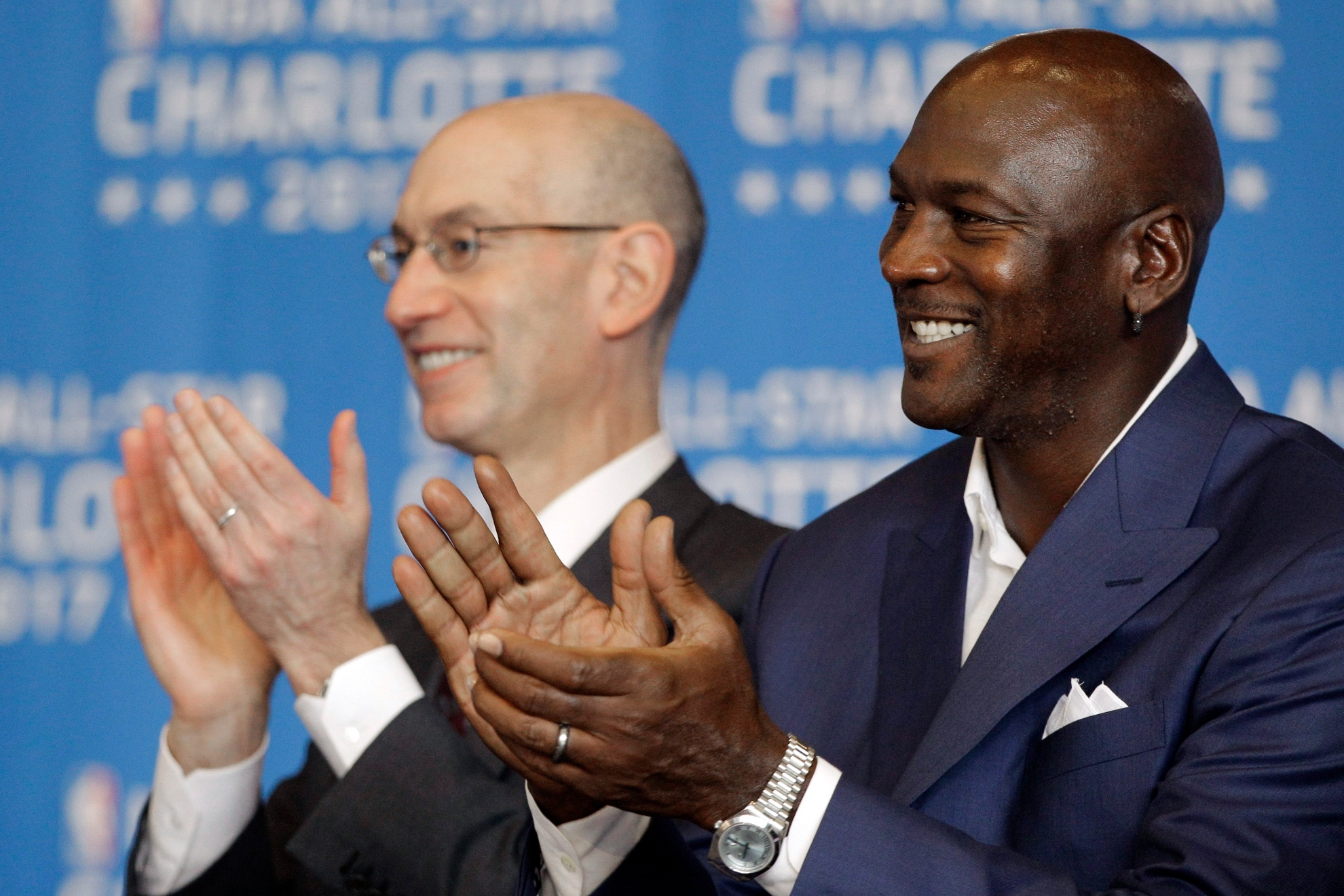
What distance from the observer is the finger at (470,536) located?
4.15 feet

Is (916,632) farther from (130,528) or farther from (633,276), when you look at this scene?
(130,528)

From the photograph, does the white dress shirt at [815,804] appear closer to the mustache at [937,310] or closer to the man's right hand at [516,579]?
the man's right hand at [516,579]

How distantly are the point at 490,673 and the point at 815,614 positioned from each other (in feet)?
2.00

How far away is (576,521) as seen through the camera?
2127mm

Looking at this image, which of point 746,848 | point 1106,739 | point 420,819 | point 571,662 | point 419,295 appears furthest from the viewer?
point 419,295

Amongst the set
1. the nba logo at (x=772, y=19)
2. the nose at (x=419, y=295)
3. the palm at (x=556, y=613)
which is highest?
the nba logo at (x=772, y=19)

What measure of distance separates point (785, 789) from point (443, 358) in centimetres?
120

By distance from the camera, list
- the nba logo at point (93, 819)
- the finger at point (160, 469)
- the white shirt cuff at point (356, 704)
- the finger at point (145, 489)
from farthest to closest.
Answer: the nba logo at point (93, 819) → the finger at point (145, 489) → the finger at point (160, 469) → the white shirt cuff at point (356, 704)

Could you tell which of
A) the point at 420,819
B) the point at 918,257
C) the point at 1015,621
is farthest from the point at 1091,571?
the point at 420,819

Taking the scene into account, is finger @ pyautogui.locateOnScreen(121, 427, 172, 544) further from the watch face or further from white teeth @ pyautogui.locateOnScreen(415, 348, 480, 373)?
the watch face

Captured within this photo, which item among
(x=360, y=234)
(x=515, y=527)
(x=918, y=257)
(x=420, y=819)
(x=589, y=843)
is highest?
(x=918, y=257)

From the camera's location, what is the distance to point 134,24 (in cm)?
308

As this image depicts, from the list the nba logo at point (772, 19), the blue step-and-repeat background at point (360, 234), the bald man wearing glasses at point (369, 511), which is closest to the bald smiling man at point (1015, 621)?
the bald man wearing glasses at point (369, 511)

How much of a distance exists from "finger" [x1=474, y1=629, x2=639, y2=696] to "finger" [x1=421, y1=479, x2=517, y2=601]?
217 millimetres
